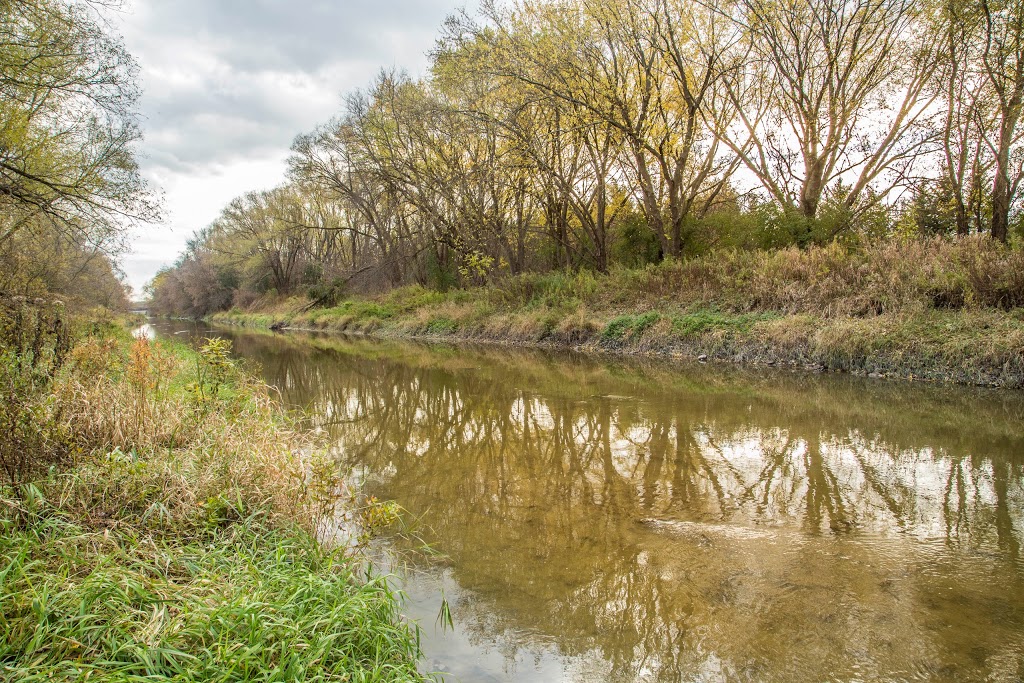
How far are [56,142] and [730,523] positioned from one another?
1773 cm

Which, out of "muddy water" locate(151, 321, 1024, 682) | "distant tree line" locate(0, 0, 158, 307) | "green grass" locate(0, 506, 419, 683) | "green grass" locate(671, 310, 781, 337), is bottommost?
"muddy water" locate(151, 321, 1024, 682)

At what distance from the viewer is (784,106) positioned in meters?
18.5

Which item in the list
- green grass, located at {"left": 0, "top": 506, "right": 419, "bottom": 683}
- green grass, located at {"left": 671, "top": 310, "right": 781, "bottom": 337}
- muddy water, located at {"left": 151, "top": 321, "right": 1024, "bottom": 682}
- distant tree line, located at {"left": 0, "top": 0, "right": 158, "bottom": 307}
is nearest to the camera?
green grass, located at {"left": 0, "top": 506, "right": 419, "bottom": 683}

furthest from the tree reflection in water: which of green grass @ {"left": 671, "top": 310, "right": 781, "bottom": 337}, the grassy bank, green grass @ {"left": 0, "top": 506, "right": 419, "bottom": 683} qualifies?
green grass @ {"left": 671, "top": 310, "right": 781, "bottom": 337}

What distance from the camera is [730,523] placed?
14.3 feet

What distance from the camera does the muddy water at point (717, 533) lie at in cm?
287

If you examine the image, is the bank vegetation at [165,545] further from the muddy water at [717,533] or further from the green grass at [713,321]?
the green grass at [713,321]

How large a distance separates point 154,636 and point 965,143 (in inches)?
773

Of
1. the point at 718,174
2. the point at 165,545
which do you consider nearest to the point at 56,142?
the point at 165,545

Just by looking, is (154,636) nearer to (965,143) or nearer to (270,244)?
(965,143)

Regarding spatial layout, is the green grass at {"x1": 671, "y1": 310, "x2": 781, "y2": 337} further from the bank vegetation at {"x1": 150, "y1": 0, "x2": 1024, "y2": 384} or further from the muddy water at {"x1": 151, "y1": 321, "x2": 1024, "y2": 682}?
the muddy water at {"x1": 151, "y1": 321, "x2": 1024, "y2": 682}

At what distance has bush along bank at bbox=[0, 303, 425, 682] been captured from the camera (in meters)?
2.44

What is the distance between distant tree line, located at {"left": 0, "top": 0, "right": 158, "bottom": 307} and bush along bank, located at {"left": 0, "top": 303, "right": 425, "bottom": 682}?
14.2 feet

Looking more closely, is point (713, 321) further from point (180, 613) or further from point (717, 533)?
point (180, 613)
